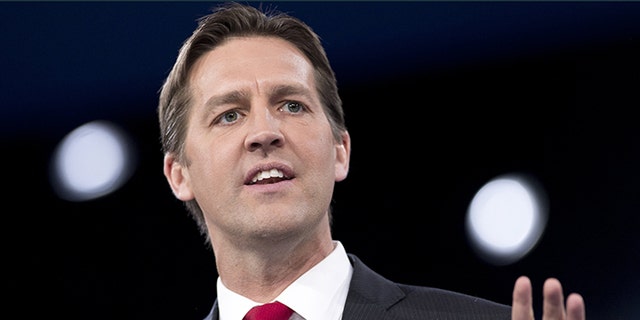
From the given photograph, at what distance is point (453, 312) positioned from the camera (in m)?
2.25

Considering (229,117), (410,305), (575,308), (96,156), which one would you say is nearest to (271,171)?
(229,117)

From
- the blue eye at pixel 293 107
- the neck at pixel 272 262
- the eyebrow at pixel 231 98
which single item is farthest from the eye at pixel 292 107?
the neck at pixel 272 262

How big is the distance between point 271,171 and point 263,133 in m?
0.11

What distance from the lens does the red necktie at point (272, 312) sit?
2314mm

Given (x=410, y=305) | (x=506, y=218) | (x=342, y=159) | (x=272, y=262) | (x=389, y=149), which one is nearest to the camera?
(x=410, y=305)

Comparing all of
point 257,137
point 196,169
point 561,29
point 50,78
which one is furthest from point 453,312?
point 50,78

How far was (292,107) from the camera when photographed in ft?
8.30

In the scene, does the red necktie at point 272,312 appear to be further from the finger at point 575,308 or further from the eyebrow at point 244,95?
the finger at point 575,308

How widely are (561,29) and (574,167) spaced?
1.79ft

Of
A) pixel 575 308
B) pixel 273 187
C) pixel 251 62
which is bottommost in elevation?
pixel 575 308

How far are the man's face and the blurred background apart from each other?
91 cm

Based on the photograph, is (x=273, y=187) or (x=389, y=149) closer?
(x=273, y=187)

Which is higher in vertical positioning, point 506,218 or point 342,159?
point 342,159

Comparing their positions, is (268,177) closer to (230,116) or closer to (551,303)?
(230,116)
